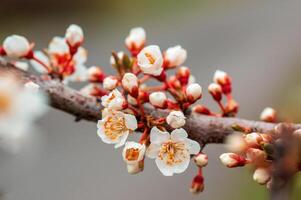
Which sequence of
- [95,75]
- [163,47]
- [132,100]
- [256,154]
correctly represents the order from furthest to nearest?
[163,47] → [95,75] → [132,100] → [256,154]

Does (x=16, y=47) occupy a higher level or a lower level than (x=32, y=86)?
higher

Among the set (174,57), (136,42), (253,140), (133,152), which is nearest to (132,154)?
(133,152)

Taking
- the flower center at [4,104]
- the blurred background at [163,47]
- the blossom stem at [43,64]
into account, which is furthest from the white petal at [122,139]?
the blurred background at [163,47]

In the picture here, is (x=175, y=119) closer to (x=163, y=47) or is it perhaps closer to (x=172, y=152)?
(x=172, y=152)

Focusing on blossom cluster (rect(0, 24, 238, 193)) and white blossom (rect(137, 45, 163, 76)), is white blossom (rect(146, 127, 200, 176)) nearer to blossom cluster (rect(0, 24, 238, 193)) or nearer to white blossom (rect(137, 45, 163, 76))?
blossom cluster (rect(0, 24, 238, 193))

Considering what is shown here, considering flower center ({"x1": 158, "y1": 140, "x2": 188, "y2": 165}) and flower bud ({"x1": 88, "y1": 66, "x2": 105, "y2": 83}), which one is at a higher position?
flower bud ({"x1": 88, "y1": 66, "x2": 105, "y2": 83})

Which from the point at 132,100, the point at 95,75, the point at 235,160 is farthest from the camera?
the point at 95,75

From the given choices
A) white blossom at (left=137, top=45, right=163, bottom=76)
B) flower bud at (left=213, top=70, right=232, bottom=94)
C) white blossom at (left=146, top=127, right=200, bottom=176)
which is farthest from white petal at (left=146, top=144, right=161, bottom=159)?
flower bud at (left=213, top=70, right=232, bottom=94)
